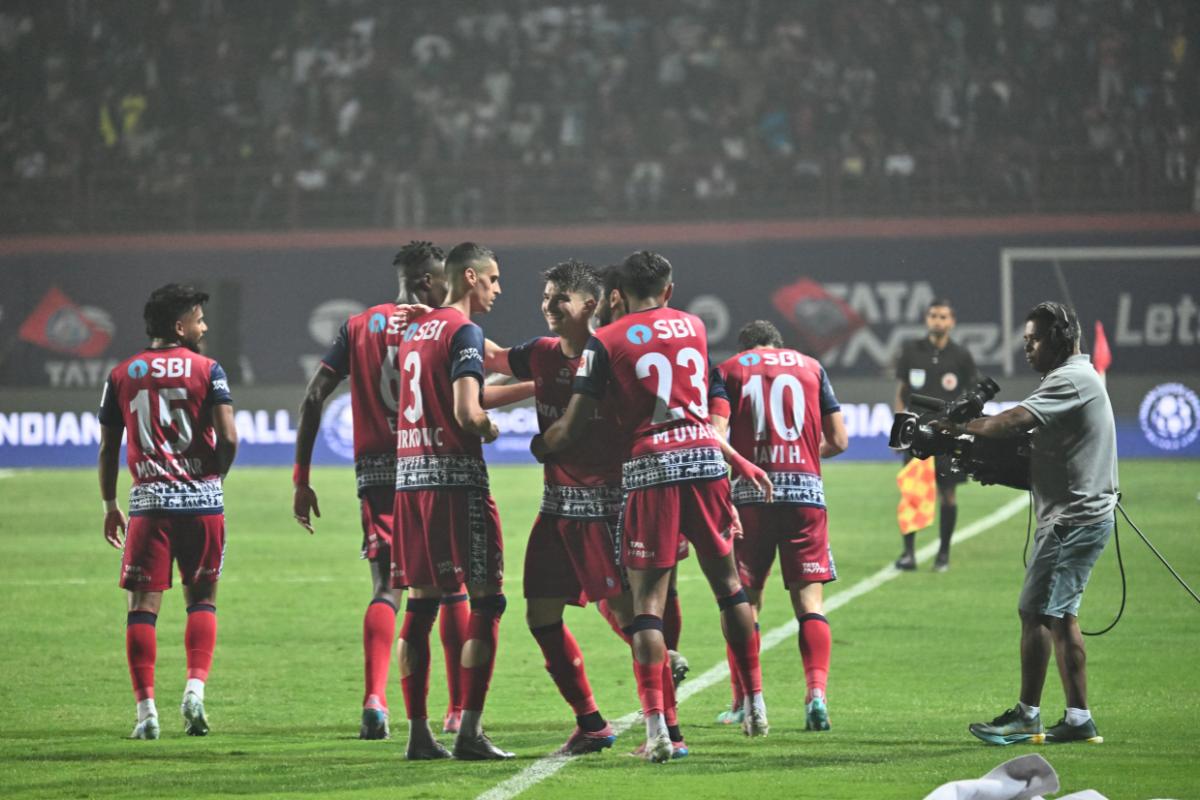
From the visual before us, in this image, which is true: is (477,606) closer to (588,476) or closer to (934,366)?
(588,476)

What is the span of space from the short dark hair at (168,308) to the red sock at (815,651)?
124 inches

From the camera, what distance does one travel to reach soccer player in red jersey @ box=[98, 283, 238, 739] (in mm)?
8242

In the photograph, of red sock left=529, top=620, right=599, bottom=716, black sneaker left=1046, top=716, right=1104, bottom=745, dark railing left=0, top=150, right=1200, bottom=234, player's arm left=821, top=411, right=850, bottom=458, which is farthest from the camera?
A: dark railing left=0, top=150, right=1200, bottom=234

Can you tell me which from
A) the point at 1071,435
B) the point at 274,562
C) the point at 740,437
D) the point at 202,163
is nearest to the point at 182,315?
the point at 740,437

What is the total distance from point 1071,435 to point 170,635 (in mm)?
6651

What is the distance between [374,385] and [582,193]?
68.8ft

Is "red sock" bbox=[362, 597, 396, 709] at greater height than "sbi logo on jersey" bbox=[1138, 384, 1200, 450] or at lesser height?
lesser

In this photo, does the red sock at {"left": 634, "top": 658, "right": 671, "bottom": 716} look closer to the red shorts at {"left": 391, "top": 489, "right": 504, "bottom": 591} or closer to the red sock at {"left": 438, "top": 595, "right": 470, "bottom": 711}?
the red shorts at {"left": 391, "top": 489, "right": 504, "bottom": 591}

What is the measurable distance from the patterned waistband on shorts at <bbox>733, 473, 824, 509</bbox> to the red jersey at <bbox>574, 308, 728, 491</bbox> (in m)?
1.33

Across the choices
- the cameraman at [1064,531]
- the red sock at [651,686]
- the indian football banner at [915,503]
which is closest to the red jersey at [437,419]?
the red sock at [651,686]

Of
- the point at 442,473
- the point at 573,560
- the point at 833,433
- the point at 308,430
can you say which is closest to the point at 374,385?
the point at 308,430

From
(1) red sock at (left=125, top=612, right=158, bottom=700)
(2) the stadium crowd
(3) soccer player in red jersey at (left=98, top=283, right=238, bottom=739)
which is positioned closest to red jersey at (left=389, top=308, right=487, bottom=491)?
(3) soccer player in red jersey at (left=98, top=283, right=238, bottom=739)

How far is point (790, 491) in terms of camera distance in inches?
347

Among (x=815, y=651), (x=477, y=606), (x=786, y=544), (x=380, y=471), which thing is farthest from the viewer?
(x=786, y=544)
